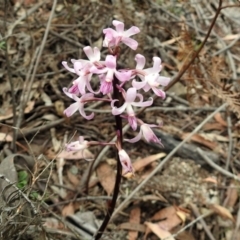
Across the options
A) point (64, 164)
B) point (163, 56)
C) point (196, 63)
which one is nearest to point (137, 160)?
point (64, 164)

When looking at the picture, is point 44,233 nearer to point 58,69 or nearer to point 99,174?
point 99,174

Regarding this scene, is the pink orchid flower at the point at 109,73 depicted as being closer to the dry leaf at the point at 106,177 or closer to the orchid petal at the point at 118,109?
the orchid petal at the point at 118,109

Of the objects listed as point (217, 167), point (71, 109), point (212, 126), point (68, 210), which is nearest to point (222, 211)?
point (217, 167)

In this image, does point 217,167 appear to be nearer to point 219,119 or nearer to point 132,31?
point 219,119

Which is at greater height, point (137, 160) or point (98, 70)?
point (98, 70)

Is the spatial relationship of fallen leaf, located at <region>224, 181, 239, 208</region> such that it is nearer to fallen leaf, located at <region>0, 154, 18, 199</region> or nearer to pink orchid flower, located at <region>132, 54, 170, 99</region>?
fallen leaf, located at <region>0, 154, 18, 199</region>

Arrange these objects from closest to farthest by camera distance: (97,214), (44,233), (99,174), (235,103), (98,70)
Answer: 1. (98,70)
2. (44,233)
3. (235,103)
4. (97,214)
5. (99,174)

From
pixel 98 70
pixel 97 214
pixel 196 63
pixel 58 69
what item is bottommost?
pixel 97 214
